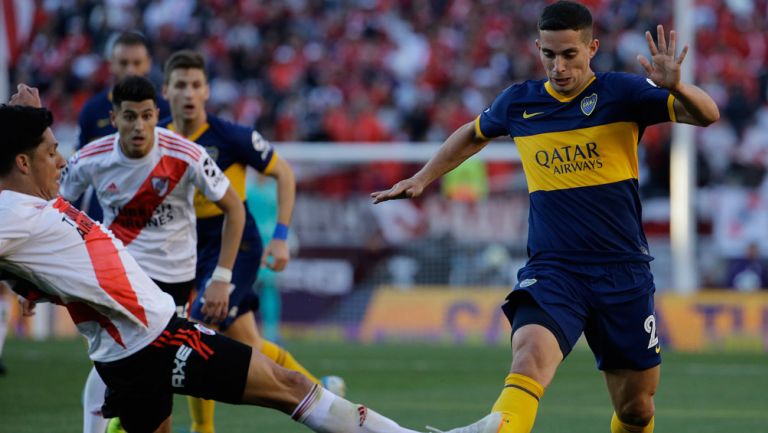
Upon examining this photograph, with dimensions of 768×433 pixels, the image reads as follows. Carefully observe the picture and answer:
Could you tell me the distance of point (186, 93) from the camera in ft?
26.6

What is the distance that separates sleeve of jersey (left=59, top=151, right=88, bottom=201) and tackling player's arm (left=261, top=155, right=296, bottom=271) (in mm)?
1261

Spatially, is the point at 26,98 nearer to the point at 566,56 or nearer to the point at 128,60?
the point at 566,56

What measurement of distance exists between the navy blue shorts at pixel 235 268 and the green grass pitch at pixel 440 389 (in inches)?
33.5

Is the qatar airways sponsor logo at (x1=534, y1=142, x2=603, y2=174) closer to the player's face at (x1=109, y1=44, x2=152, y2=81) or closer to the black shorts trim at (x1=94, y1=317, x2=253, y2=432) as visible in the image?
the black shorts trim at (x1=94, y1=317, x2=253, y2=432)

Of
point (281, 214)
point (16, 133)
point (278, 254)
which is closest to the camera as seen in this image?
point (16, 133)

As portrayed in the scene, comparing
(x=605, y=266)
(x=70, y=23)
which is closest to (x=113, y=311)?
(x=605, y=266)

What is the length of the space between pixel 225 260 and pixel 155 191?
594mm

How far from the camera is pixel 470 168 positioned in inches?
Answer: 666

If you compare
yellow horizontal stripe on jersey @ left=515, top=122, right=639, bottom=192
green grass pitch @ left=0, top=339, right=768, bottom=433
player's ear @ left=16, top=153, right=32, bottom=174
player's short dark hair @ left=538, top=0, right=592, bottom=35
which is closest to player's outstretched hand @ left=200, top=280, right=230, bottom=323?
green grass pitch @ left=0, top=339, right=768, bottom=433

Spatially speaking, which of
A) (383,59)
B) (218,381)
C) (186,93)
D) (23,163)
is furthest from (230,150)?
(383,59)

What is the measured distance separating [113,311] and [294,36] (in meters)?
18.0

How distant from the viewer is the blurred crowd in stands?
62.1 feet

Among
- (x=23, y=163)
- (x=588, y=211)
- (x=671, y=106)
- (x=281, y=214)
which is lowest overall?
(x=281, y=214)

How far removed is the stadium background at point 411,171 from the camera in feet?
43.7
